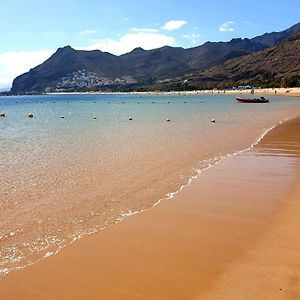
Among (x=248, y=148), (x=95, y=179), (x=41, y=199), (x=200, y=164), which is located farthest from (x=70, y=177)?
(x=248, y=148)

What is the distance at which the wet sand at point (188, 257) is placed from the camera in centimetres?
557

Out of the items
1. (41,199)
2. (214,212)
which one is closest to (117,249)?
(214,212)

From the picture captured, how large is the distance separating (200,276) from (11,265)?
10.4 ft

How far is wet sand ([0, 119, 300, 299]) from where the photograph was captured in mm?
5574

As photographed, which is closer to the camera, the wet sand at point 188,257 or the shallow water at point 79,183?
the wet sand at point 188,257

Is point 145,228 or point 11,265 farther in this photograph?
point 145,228

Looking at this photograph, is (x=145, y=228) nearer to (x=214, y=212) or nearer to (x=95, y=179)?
(x=214, y=212)

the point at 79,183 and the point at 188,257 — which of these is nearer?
the point at 188,257

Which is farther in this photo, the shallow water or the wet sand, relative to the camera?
the shallow water

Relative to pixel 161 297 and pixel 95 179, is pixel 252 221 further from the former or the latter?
pixel 95 179

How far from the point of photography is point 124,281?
19.3ft

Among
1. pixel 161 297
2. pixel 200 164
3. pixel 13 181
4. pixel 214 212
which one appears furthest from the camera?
pixel 200 164

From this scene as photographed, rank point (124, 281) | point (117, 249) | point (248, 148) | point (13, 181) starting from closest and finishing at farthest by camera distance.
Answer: point (124, 281), point (117, 249), point (13, 181), point (248, 148)

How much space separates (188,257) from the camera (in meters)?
6.61
